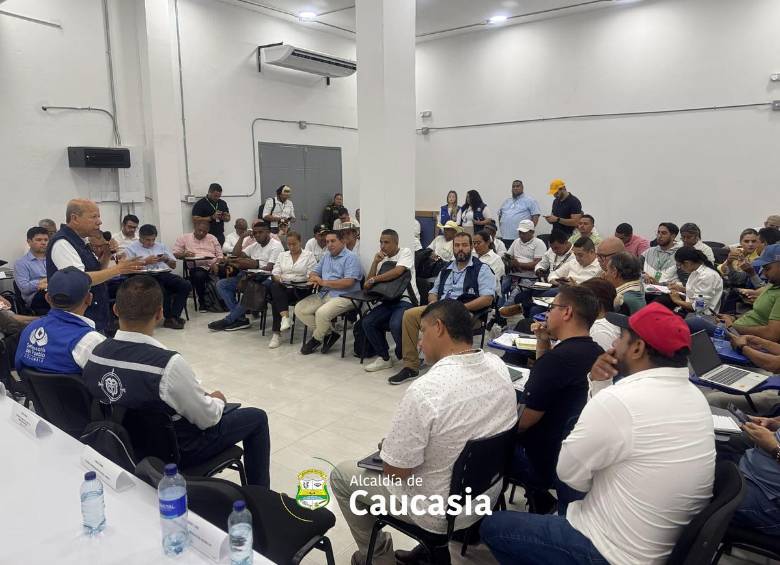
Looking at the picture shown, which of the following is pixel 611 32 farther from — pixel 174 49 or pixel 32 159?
pixel 32 159

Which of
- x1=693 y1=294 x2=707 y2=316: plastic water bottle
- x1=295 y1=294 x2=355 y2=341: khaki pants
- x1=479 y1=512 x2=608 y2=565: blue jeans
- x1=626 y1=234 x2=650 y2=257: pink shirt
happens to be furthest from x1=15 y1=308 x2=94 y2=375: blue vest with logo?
x1=626 y1=234 x2=650 y2=257: pink shirt

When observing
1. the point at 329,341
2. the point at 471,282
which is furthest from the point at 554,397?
the point at 329,341

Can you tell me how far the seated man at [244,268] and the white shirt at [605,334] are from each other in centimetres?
385

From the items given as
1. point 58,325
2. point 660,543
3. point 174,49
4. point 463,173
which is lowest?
point 660,543

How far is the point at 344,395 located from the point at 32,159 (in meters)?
5.30

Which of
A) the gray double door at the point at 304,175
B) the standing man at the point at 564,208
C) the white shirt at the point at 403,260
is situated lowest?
the white shirt at the point at 403,260

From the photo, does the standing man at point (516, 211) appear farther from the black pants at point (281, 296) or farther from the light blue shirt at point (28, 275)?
the light blue shirt at point (28, 275)

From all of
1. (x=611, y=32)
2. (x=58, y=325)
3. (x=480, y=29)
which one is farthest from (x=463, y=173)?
(x=58, y=325)

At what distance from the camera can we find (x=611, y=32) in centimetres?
846

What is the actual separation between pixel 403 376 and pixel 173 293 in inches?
127

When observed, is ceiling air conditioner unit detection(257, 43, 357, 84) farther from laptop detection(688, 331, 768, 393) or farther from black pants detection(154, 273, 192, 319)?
laptop detection(688, 331, 768, 393)

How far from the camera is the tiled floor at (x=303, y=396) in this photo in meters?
3.06

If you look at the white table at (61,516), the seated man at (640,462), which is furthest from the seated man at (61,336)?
the seated man at (640,462)

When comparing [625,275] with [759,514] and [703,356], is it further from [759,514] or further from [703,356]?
[759,514]
